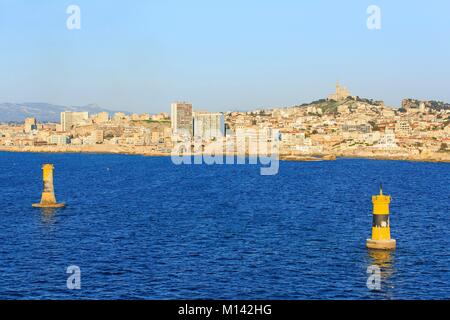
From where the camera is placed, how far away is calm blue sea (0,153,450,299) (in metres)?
32.3

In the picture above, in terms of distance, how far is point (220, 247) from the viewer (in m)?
44.0

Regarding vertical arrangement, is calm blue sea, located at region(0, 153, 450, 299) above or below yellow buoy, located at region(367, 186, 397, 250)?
below

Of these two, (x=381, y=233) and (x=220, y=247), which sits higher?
(x=381, y=233)

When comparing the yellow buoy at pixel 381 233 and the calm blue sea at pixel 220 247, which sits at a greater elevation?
the yellow buoy at pixel 381 233

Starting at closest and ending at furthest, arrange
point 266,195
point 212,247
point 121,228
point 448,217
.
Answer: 1. point 212,247
2. point 121,228
3. point 448,217
4. point 266,195

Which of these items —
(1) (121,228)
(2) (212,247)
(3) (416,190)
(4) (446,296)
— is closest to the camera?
(4) (446,296)

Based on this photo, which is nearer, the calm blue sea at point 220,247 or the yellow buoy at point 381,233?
the calm blue sea at point 220,247

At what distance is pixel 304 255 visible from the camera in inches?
1609

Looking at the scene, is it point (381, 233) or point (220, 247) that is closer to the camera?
point (381, 233)

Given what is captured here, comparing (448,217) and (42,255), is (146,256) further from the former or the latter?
(448,217)

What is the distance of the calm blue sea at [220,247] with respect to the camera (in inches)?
1273

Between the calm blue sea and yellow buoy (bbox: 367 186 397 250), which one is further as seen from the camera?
yellow buoy (bbox: 367 186 397 250)
